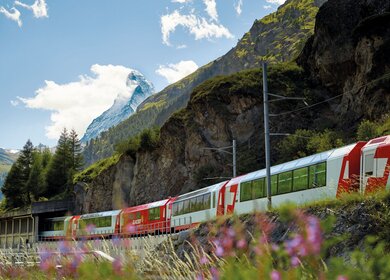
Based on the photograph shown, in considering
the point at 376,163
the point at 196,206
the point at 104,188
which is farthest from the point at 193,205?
the point at 104,188

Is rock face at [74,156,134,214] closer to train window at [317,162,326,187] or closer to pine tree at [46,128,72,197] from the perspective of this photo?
pine tree at [46,128,72,197]

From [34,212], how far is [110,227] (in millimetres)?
29475

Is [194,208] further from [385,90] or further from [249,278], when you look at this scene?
[249,278]

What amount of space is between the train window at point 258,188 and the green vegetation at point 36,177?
251 feet

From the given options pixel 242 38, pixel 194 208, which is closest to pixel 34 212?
pixel 194 208

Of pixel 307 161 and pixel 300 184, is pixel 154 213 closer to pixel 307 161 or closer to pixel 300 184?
pixel 300 184

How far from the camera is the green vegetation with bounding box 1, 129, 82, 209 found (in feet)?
342

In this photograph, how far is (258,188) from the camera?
91.1ft

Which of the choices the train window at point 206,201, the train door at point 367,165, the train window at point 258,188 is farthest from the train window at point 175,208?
the train door at point 367,165

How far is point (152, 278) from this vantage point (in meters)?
6.41

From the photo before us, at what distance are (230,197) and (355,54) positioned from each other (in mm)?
20727

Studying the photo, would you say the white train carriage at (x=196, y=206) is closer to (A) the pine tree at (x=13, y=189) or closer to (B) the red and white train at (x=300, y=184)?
(B) the red and white train at (x=300, y=184)

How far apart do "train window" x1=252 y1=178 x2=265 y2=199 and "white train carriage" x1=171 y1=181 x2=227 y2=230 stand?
3.37m

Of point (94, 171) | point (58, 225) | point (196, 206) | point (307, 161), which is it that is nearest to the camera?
point (307, 161)
